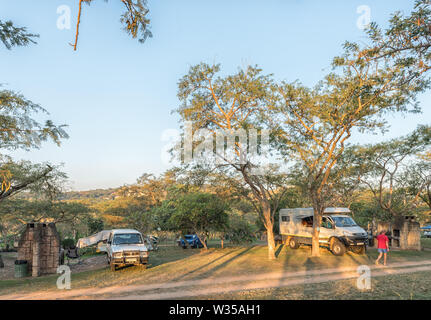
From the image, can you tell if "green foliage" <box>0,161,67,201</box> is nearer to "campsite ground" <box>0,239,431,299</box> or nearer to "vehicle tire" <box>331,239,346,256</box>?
"campsite ground" <box>0,239,431,299</box>

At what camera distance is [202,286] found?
31.1 feet

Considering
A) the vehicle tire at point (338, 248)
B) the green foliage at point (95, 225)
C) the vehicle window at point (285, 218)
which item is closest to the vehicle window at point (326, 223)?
the vehicle tire at point (338, 248)

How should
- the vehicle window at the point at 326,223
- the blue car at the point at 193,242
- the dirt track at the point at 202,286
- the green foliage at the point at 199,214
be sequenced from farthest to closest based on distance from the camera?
1. the blue car at the point at 193,242
2. the green foliage at the point at 199,214
3. the vehicle window at the point at 326,223
4. the dirt track at the point at 202,286

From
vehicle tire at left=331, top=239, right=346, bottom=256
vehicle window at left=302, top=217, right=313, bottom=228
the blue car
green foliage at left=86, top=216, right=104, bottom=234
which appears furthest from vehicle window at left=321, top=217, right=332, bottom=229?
green foliage at left=86, top=216, right=104, bottom=234

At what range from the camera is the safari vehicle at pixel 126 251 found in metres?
13.7

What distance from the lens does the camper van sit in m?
17.6

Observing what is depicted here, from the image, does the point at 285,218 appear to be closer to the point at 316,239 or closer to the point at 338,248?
the point at 338,248

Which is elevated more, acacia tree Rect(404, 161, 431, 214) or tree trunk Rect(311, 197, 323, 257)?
acacia tree Rect(404, 161, 431, 214)

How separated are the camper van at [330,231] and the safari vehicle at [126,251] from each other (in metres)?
11.1

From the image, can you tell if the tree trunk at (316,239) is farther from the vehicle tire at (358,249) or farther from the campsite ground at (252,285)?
the campsite ground at (252,285)
